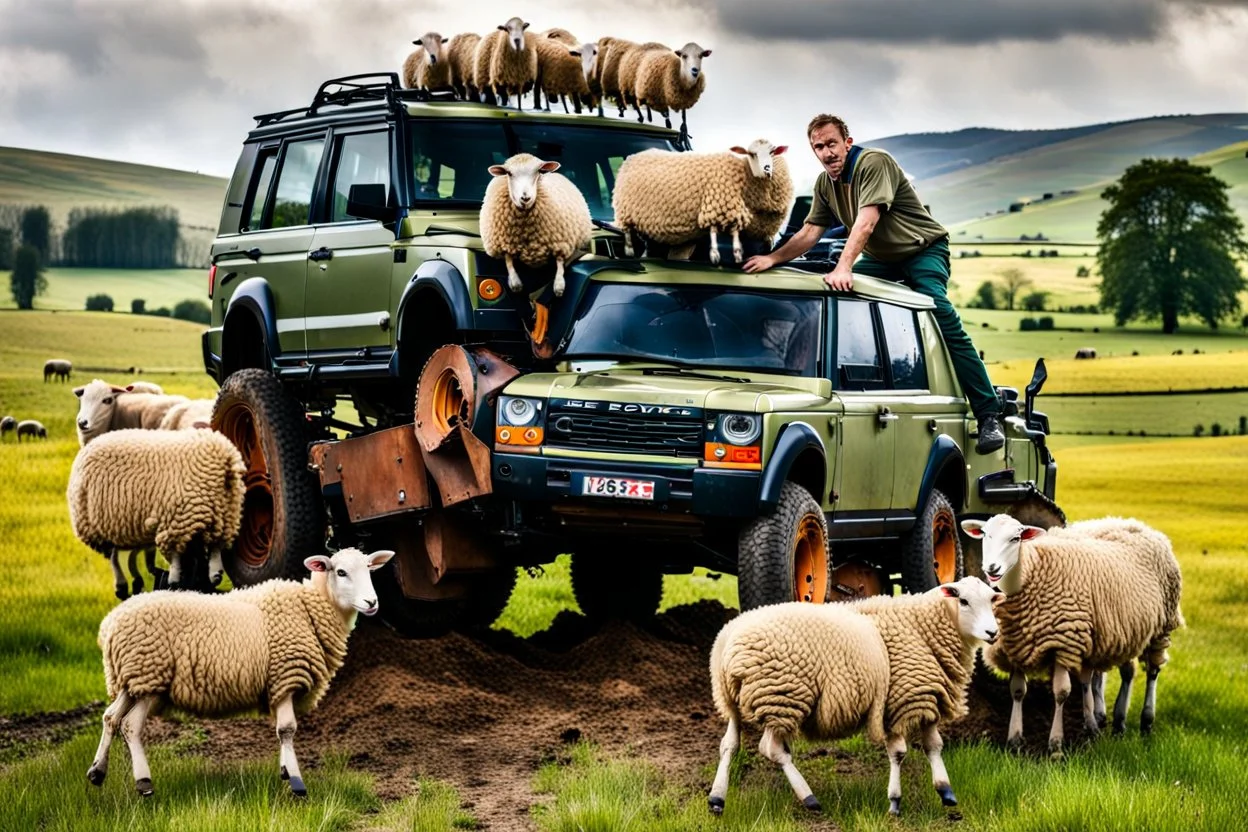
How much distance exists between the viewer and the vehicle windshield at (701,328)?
1216 centimetres

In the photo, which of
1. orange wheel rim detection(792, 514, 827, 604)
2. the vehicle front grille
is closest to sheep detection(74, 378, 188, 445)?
the vehicle front grille

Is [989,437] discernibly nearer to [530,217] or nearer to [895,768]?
[530,217]

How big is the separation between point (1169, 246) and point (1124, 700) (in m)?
59.2

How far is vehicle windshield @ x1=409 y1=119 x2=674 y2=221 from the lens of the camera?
1377cm

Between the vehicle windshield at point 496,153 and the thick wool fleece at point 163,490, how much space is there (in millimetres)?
2535

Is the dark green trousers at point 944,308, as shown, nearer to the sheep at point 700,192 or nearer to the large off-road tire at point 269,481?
the sheep at point 700,192

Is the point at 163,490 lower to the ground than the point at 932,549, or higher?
higher

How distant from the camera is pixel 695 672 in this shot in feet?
41.3

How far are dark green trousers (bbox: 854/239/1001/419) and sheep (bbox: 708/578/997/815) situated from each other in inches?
166

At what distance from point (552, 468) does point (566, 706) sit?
1762mm

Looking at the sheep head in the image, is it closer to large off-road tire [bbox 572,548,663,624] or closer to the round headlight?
the round headlight

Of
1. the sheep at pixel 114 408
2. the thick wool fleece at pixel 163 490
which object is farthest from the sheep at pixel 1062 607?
the sheep at pixel 114 408

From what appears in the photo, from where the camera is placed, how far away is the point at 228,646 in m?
9.99

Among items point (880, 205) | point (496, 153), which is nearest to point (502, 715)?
point (496, 153)
